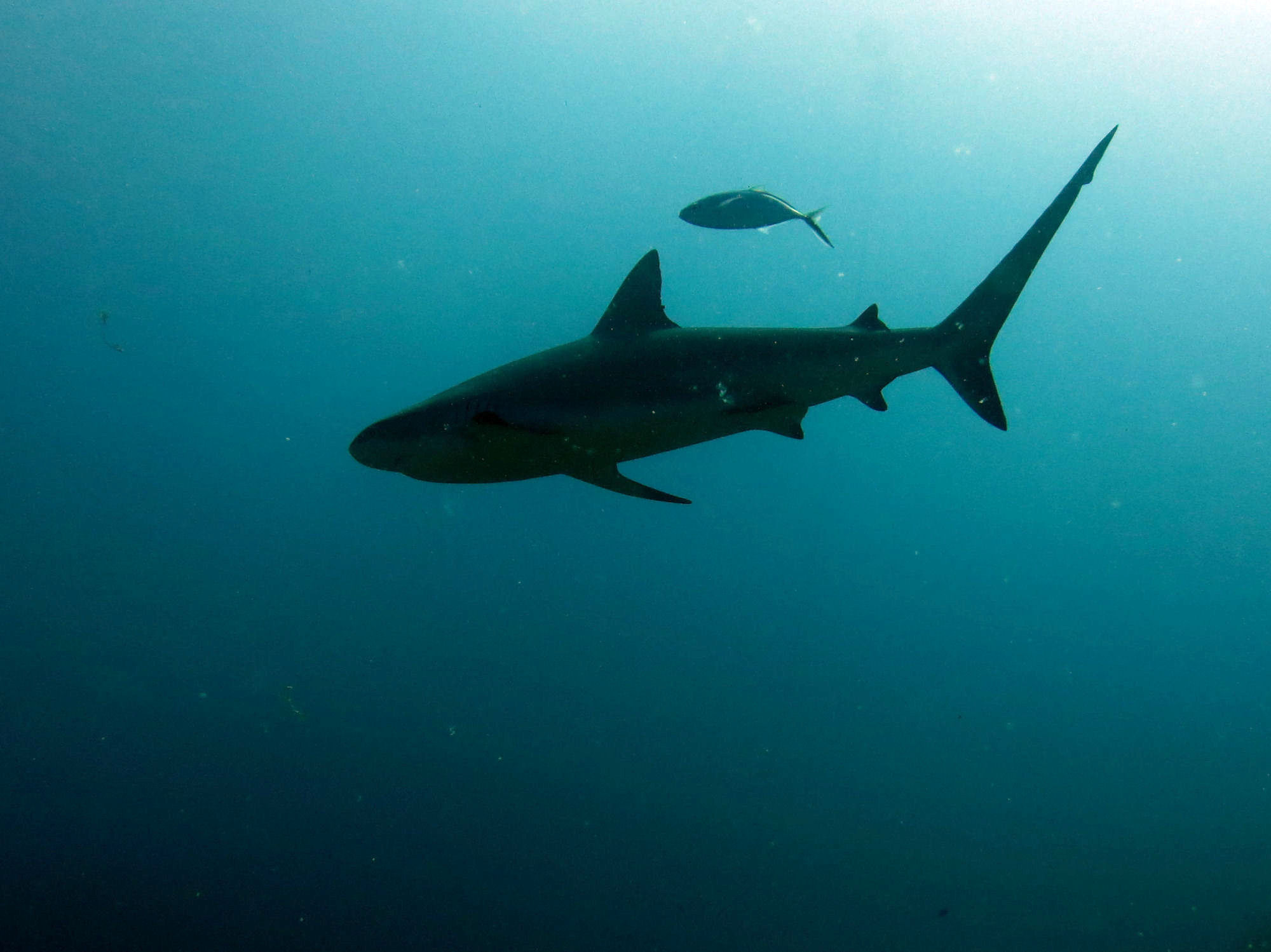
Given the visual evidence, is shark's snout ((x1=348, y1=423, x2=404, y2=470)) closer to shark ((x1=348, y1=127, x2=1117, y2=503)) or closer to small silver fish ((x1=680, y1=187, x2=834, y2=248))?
shark ((x1=348, y1=127, x2=1117, y2=503))

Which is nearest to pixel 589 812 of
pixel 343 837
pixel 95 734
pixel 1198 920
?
pixel 343 837

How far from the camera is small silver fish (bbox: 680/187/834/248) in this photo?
21.6 feet

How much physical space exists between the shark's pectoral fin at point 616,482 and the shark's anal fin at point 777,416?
0.60 meters

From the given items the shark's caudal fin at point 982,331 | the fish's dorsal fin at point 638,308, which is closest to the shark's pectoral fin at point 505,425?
the fish's dorsal fin at point 638,308

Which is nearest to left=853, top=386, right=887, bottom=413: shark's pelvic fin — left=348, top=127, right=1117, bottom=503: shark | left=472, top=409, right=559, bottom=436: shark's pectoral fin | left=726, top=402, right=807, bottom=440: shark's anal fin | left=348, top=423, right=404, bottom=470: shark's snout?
left=348, top=127, right=1117, bottom=503: shark

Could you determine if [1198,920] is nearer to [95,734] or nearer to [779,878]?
[779,878]

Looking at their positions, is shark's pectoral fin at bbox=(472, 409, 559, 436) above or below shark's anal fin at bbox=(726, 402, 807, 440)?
above

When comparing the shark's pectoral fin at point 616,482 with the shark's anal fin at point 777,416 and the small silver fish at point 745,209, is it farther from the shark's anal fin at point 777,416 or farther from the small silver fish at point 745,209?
the small silver fish at point 745,209

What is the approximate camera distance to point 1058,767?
121 ft

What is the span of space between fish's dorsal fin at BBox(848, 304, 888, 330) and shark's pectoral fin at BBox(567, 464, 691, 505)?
1.48 metres

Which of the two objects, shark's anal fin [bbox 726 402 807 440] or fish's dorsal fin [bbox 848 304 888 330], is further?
fish's dorsal fin [bbox 848 304 888 330]

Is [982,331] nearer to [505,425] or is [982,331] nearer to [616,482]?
[616,482]

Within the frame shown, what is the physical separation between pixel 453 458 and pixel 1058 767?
44552 millimetres

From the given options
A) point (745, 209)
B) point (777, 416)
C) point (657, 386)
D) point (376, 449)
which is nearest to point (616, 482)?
point (657, 386)
